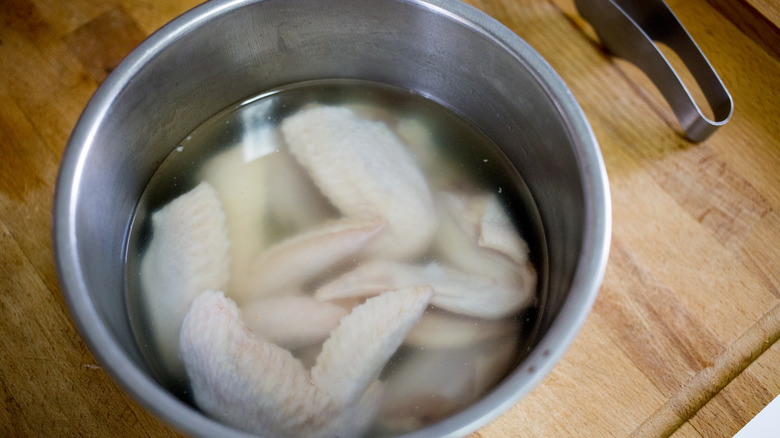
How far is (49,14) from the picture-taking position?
2.92ft

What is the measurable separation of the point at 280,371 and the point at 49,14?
0.66m

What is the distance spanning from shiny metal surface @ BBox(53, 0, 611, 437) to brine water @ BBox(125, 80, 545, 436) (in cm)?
2

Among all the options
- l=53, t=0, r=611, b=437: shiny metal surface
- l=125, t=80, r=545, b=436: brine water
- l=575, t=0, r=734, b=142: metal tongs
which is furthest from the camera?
l=575, t=0, r=734, b=142: metal tongs

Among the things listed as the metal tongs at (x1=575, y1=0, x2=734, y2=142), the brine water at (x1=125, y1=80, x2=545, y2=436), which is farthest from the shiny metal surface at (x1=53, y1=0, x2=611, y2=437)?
the metal tongs at (x1=575, y1=0, x2=734, y2=142)

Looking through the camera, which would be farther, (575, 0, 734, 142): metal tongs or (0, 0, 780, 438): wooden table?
(575, 0, 734, 142): metal tongs

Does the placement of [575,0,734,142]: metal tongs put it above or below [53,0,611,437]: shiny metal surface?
above

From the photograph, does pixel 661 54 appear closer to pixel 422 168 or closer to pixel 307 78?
pixel 422 168

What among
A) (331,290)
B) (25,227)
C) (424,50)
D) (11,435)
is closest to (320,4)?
(424,50)

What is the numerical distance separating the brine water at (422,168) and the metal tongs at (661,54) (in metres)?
0.24

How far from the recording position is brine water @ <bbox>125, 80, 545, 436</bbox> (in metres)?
0.68

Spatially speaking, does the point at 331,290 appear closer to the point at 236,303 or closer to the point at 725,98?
the point at 236,303

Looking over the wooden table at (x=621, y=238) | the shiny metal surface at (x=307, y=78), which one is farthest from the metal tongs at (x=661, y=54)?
the shiny metal surface at (x=307, y=78)

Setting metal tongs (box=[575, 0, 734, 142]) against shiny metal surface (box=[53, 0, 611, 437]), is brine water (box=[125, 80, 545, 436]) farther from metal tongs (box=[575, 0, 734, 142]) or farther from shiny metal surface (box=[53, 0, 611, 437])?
metal tongs (box=[575, 0, 734, 142])

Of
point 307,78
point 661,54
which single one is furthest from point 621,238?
point 307,78
